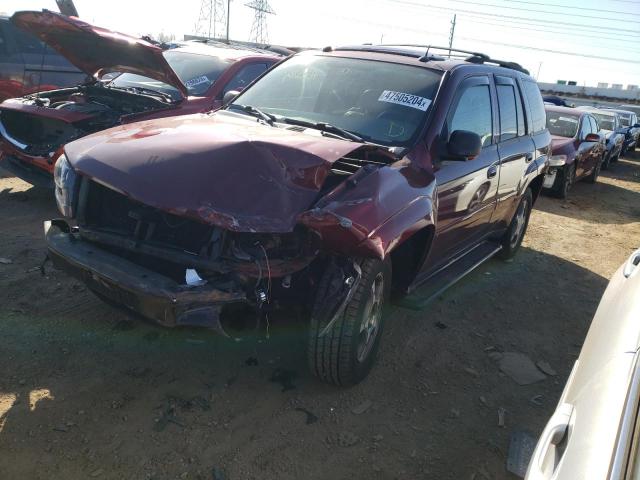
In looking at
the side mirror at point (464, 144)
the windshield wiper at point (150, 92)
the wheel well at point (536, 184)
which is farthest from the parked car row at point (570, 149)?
the windshield wiper at point (150, 92)

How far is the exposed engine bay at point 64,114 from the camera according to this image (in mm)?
5504

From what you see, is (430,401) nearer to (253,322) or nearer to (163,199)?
(253,322)

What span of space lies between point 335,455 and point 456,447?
70 centimetres

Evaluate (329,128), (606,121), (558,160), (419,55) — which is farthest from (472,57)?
(606,121)

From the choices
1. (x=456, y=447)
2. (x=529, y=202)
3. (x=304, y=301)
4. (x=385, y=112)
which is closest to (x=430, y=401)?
(x=456, y=447)

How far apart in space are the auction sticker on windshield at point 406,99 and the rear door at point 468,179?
202mm

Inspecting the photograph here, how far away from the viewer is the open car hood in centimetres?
519

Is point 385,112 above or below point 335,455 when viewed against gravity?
above

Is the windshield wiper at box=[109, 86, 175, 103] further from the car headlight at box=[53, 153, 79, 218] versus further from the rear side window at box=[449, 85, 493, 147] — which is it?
the rear side window at box=[449, 85, 493, 147]

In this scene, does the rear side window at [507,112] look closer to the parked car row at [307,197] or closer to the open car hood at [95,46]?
the parked car row at [307,197]

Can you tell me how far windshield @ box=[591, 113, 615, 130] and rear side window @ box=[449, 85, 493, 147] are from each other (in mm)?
12850

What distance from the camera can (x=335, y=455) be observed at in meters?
2.71

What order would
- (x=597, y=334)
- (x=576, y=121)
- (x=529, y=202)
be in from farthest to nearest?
1. (x=576, y=121)
2. (x=529, y=202)
3. (x=597, y=334)

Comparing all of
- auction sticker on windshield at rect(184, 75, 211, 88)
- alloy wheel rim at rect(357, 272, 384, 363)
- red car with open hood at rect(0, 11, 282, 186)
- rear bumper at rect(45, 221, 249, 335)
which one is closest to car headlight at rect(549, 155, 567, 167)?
red car with open hood at rect(0, 11, 282, 186)
